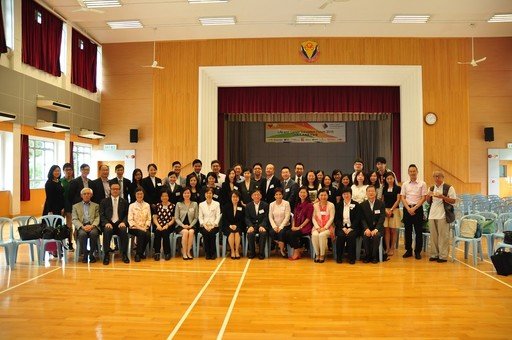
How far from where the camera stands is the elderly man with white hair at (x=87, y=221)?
221 inches

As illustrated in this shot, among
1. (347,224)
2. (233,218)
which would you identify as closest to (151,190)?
(233,218)

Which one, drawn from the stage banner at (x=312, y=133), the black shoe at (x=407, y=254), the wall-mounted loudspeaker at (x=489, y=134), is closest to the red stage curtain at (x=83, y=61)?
the stage banner at (x=312, y=133)

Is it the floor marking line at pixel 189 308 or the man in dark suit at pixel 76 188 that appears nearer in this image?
the floor marking line at pixel 189 308

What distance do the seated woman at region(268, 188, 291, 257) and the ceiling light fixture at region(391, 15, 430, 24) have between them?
22.1ft

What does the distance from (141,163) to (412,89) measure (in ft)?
27.5

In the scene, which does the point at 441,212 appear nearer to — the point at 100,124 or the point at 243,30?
the point at 243,30

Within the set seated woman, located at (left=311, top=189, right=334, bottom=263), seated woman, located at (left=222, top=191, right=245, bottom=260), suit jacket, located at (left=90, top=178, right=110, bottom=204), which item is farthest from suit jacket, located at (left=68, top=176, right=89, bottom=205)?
seated woman, located at (left=311, top=189, right=334, bottom=263)

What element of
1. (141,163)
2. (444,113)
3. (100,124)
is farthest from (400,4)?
(100,124)

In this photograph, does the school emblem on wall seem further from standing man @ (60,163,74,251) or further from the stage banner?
standing man @ (60,163,74,251)

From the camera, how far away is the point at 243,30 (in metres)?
11.0

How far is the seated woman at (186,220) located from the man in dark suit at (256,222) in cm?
81

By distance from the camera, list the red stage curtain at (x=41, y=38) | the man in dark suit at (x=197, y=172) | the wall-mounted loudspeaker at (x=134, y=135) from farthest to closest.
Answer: the wall-mounted loudspeaker at (x=134, y=135) → the red stage curtain at (x=41, y=38) → the man in dark suit at (x=197, y=172)

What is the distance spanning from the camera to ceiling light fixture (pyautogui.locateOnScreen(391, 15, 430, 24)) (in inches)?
399

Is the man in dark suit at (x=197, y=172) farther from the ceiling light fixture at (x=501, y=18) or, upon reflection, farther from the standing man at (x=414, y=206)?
the ceiling light fixture at (x=501, y=18)
